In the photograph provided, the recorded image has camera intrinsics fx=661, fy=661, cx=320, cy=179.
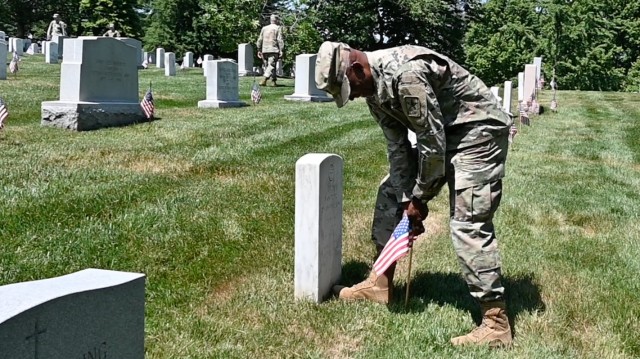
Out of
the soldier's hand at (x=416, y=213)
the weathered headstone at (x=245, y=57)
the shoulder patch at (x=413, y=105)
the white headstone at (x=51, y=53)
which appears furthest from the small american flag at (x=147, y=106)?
the white headstone at (x=51, y=53)

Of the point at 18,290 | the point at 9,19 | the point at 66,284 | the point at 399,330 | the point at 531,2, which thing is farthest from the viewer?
the point at 9,19

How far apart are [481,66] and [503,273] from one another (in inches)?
1886

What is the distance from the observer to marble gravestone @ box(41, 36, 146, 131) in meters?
10.8

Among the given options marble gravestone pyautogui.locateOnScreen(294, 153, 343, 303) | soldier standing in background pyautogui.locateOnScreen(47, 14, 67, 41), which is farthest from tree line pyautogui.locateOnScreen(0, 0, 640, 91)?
marble gravestone pyautogui.locateOnScreen(294, 153, 343, 303)

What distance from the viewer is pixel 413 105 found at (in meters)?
3.48

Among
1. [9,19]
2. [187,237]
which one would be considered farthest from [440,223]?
[9,19]

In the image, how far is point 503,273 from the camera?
17.1 ft

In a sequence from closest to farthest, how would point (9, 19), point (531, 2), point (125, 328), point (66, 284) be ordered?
point (66, 284) → point (125, 328) → point (531, 2) → point (9, 19)

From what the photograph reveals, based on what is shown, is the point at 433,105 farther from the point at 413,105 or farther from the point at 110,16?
the point at 110,16

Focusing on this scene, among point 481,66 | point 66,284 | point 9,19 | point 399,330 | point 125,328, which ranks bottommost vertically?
point 399,330

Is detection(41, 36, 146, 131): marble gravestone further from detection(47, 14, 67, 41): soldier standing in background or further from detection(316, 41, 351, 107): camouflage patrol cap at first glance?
detection(47, 14, 67, 41): soldier standing in background

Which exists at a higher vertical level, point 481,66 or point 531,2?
point 531,2

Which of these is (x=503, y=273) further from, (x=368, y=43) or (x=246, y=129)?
(x=368, y=43)

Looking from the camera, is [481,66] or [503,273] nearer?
[503,273]
